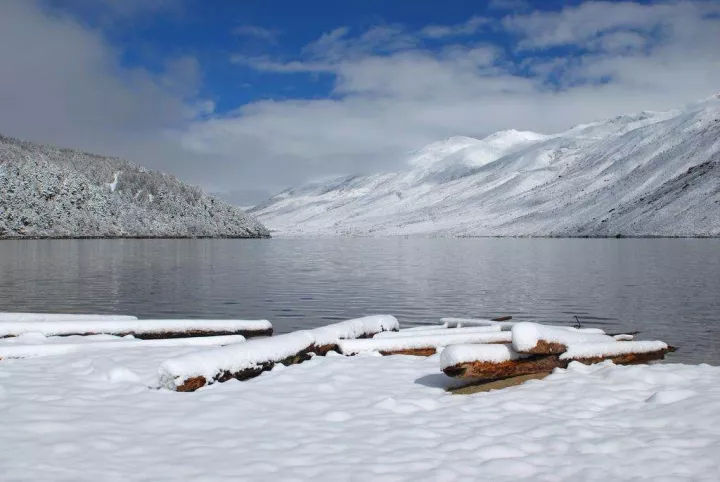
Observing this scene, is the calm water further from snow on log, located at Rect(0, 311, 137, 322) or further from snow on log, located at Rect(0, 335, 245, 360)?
snow on log, located at Rect(0, 335, 245, 360)

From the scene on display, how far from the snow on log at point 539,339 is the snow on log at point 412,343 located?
2.34m

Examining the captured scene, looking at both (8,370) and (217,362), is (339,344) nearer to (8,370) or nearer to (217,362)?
(217,362)

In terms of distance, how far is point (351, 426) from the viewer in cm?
889

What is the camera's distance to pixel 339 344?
14.6 metres

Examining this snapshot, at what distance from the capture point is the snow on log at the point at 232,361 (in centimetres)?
1035

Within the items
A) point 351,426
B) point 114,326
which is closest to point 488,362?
point 351,426

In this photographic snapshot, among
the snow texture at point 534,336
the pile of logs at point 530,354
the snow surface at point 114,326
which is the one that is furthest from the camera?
the snow surface at point 114,326

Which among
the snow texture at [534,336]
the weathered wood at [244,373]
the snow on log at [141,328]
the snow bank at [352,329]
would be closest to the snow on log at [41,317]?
the snow on log at [141,328]

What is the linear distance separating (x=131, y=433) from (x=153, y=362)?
14.3 ft

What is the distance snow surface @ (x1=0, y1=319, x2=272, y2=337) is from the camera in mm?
15109

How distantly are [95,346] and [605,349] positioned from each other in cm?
1123

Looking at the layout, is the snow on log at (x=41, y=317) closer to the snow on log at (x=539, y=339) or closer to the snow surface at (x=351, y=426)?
the snow surface at (x=351, y=426)

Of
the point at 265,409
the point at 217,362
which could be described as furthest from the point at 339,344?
the point at 265,409

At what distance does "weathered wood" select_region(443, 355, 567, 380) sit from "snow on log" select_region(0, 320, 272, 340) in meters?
8.34
